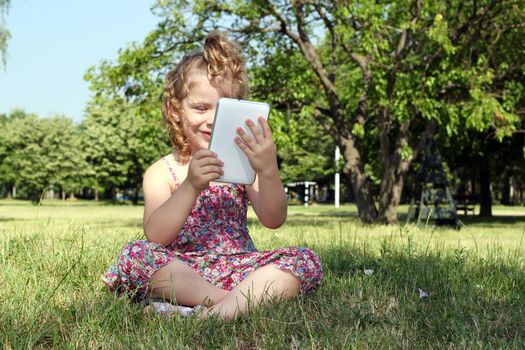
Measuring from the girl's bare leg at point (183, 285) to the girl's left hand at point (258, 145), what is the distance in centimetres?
69

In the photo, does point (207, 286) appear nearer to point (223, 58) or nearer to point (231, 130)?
point (231, 130)

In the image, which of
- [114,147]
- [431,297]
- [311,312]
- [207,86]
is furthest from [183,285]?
[114,147]

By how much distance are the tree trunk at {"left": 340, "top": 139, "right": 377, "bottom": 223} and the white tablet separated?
545 inches

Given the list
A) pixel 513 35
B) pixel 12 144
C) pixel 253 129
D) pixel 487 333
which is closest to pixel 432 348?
pixel 487 333

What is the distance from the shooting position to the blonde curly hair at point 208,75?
3.96 meters

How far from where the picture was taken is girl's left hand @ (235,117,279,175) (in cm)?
349

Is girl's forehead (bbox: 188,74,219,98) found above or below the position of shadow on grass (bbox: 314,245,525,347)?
above

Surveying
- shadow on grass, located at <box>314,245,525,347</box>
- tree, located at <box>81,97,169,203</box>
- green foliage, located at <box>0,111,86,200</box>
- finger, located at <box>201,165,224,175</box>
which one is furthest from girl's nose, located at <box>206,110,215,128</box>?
green foliage, located at <box>0,111,86,200</box>

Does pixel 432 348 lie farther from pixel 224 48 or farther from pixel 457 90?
pixel 457 90

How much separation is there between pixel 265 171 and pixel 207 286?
2.32 ft

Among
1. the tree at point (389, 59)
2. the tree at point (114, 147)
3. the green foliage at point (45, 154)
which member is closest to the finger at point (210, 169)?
the tree at point (389, 59)

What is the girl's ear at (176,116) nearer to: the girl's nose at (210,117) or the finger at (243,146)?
the girl's nose at (210,117)

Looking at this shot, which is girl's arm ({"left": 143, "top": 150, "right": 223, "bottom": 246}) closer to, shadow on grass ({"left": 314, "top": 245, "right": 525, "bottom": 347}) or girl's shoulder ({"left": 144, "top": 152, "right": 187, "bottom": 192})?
girl's shoulder ({"left": 144, "top": 152, "right": 187, "bottom": 192})

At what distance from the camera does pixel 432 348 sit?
9.49 feet
